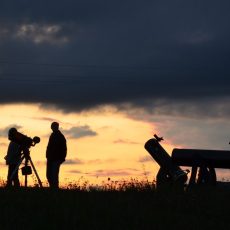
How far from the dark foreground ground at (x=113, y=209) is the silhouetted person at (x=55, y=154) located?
9.77ft

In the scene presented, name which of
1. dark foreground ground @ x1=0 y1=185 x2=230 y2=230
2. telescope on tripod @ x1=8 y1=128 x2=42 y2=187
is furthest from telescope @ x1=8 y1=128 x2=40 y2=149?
dark foreground ground @ x1=0 y1=185 x2=230 y2=230

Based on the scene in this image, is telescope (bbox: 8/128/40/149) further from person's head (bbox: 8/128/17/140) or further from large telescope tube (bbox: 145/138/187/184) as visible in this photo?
large telescope tube (bbox: 145/138/187/184)

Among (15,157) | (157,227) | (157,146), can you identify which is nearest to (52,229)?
(157,227)

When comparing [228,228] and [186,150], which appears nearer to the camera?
[228,228]

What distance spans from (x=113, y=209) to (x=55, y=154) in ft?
21.2

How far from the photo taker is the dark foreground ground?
11.3 m

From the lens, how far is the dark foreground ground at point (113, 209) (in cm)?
1133

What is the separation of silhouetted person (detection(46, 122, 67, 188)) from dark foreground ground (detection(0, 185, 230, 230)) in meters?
2.98

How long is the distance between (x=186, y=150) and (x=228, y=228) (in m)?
8.28

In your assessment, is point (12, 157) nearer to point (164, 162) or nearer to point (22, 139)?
point (22, 139)

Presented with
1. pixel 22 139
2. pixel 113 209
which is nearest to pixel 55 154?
pixel 22 139

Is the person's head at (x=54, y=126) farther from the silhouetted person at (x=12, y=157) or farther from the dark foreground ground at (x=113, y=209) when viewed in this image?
the dark foreground ground at (x=113, y=209)

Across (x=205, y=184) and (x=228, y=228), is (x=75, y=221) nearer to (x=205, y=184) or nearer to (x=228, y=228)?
(x=228, y=228)

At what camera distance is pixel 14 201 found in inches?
536
